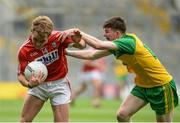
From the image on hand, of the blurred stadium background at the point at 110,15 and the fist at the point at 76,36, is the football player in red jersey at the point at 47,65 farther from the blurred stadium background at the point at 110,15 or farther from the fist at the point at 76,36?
the blurred stadium background at the point at 110,15

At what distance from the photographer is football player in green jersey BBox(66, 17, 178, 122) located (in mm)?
12899

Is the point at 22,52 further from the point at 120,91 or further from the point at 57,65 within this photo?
the point at 120,91

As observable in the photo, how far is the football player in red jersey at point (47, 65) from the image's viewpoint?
1208 cm

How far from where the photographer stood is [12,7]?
140 feet

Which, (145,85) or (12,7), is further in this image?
(12,7)

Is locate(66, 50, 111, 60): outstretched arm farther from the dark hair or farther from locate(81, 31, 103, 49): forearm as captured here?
locate(81, 31, 103, 49): forearm

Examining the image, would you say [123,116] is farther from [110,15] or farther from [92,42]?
[110,15]

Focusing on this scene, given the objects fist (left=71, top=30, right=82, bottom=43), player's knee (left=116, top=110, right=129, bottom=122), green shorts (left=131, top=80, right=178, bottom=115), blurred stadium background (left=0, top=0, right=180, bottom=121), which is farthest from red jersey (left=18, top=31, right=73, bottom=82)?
blurred stadium background (left=0, top=0, right=180, bottom=121)

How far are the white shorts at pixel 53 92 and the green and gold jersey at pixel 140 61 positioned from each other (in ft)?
3.30

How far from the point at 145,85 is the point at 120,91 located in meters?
23.8

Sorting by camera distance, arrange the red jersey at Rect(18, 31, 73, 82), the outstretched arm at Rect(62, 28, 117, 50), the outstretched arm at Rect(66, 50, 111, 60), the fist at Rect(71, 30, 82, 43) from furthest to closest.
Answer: the outstretched arm at Rect(66, 50, 111, 60), the red jersey at Rect(18, 31, 73, 82), the outstretched arm at Rect(62, 28, 117, 50), the fist at Rect(71, 30, 82, 43)

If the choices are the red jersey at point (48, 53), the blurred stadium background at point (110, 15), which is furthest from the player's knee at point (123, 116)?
the blurred stadium background at point (110, 15)

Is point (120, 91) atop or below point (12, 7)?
below

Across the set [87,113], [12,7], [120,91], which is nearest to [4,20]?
[12,7]
